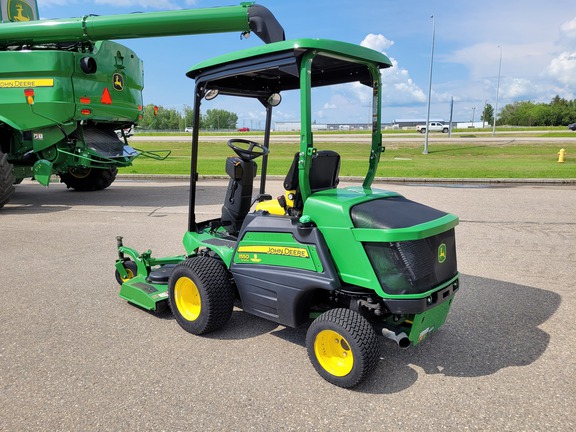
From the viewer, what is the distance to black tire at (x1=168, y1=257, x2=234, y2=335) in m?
3.45

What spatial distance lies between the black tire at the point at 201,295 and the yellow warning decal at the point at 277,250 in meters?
0.29

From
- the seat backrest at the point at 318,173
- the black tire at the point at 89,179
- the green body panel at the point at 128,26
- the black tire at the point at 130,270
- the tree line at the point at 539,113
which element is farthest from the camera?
the tree line at the point at 539,113

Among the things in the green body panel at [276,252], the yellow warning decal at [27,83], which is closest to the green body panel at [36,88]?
the yellow warning decal at [27,83]

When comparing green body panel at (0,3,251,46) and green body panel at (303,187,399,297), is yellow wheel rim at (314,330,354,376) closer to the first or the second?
green body panel at (303,187,399,297)

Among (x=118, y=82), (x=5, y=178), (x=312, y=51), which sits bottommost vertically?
(x=5, y=178)

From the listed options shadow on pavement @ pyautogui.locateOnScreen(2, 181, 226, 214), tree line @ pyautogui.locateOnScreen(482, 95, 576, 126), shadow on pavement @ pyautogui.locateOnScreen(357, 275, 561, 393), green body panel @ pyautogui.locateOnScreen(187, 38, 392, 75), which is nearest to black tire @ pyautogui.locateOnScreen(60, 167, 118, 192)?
shadow on pavement @ pyautogui.locateOnScreen(2, 181, 226, 214)

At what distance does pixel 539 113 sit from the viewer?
263 ft

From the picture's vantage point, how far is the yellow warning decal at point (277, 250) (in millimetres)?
3062

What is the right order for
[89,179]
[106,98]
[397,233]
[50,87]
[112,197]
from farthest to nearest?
[89,179] → [112,197] → [106,98] → [50,87] → [397,233]

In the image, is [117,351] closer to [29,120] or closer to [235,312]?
[235,312]

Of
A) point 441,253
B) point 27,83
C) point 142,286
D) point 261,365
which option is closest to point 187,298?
point 142,286

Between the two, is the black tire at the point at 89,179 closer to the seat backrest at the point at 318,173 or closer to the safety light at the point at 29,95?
the safety light at the point at 29,95

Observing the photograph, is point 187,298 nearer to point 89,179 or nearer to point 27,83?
point 27,83

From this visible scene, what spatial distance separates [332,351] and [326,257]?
616mm
